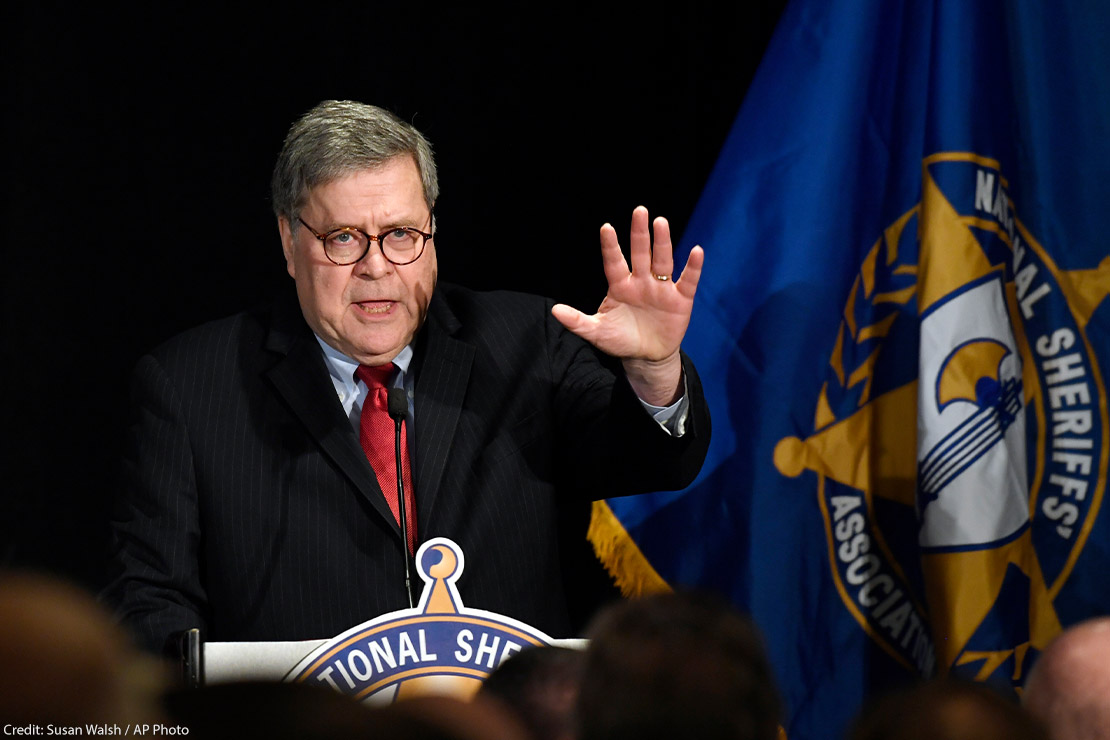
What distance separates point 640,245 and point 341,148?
0.59 meters

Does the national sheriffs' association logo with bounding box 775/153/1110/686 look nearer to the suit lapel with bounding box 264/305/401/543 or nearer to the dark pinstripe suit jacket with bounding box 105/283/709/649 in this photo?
the dark pinstripe suit jacket with bounding box 105/283/709/649

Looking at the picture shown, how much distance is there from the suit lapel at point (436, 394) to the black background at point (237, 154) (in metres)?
0.85

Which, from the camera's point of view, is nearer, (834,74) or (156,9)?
(834,74)

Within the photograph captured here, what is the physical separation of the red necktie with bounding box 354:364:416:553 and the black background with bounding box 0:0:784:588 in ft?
3.13

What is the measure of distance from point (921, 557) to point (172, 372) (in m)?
1.43

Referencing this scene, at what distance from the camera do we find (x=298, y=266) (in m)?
2.38

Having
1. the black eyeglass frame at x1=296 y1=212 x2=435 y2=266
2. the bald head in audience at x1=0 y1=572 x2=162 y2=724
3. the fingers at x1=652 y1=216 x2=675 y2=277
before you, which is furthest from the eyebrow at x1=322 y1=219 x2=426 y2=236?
Result: the bald head in audience at x1=0 y1=572 x2=162 y2=724

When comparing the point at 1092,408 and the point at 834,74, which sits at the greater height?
the point at 834,74

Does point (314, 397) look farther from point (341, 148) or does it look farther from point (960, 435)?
point (960, 435)

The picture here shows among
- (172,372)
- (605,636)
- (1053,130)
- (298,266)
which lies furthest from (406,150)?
(605,636)

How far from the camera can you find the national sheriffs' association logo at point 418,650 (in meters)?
1.43

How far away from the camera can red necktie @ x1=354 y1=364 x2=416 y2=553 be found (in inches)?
86.2

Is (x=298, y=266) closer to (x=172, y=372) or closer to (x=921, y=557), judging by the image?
(x=172, y=372)

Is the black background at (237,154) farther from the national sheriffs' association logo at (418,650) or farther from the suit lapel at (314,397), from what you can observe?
the national sheriffs' association logo at (418,650)
